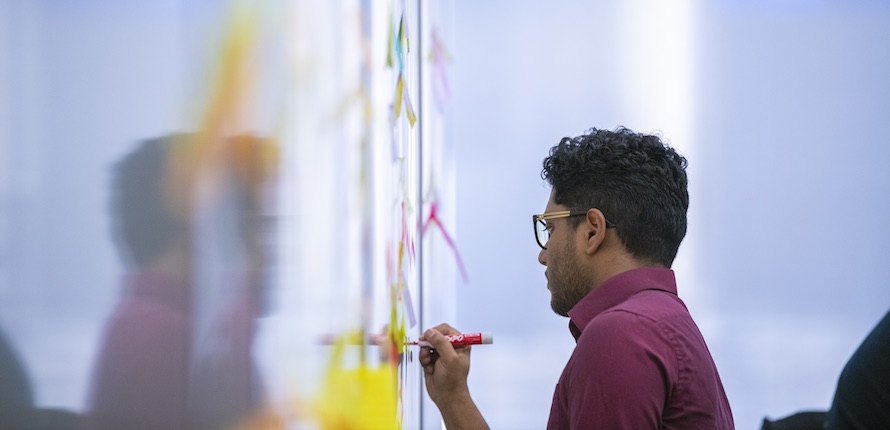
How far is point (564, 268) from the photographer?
978 millimetres

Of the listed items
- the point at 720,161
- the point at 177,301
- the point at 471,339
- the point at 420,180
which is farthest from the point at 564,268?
the point at 720,161

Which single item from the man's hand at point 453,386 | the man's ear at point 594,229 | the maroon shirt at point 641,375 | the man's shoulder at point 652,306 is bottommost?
the man's hand at point 453,386

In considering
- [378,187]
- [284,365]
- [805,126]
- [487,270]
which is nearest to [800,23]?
[805,126]

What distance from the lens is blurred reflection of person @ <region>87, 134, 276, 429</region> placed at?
36cm

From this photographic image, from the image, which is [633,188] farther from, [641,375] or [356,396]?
[356,396]

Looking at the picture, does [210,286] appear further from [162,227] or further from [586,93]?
[586,93]

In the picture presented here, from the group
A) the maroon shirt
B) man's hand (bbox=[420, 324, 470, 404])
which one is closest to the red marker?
man's hand (bbox=[420, 324, 470, 404])

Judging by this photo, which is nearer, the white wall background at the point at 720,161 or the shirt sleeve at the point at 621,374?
the shirt sleeve at the point at 621,374

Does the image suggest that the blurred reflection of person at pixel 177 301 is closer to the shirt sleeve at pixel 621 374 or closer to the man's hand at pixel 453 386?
the shirt sleeve at pixel 621 374

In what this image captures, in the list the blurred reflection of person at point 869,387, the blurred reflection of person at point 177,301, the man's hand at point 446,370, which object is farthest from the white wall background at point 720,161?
the blurred reflection of person at point 177,301

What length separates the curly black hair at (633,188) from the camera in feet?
3.07

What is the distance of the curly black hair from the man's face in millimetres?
18

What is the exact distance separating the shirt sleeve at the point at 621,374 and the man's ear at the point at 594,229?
13 cm

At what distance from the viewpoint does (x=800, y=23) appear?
7.38ft
